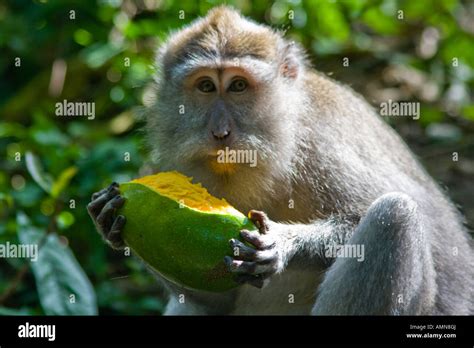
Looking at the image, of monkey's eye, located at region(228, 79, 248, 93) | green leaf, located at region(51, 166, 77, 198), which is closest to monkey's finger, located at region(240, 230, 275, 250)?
monkey's eye, located at region(228, 79, 248, 93)

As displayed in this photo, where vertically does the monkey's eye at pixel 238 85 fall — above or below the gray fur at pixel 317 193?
above

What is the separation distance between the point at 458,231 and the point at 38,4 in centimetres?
708

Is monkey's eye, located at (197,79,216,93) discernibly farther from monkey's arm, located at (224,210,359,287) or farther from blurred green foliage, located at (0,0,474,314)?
monkey's arm, located at (224,210,359,287)

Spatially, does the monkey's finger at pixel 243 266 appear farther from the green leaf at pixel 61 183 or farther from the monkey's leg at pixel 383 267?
the green leaf at pixel 61 183

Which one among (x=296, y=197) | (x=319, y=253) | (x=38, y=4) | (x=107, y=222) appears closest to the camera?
(x=107, y=222)

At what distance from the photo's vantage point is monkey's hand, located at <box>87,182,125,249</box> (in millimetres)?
6414

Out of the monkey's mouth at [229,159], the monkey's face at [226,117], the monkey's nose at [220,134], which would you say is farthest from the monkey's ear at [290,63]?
the monkey's nose at [220,134]

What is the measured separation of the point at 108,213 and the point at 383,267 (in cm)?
224

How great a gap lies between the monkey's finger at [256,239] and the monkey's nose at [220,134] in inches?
38.9

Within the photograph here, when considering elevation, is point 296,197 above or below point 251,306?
above

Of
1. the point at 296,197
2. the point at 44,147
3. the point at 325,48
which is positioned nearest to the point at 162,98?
the point at 296,197

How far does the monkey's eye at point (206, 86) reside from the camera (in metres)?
7.34
